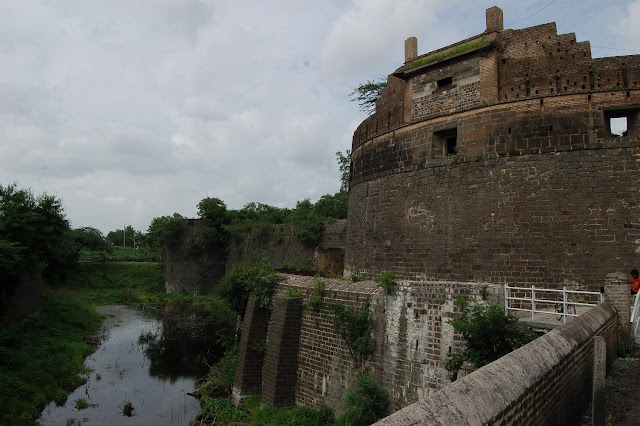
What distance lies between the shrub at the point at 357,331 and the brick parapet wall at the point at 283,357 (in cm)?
175

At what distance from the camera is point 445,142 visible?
45.1 feet

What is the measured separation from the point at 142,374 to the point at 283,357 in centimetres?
801

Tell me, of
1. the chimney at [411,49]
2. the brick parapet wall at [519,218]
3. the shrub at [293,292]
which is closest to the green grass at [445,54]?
the chimney at [411,49]

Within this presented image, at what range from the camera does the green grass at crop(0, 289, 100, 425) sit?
11781 mm

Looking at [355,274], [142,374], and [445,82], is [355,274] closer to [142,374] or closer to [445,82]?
[445,82]

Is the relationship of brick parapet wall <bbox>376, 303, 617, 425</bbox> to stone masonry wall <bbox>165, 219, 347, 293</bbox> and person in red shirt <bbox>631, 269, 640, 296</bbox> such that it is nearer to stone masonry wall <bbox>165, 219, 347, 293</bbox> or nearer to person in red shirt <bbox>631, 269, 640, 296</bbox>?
person in red shirt <bbox>631, 269, 640, 296</bbox>

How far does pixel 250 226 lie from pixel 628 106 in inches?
1047

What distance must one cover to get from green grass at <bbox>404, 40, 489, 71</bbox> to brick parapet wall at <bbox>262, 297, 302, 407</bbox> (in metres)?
8.32

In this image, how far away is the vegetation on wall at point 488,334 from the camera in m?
7.21

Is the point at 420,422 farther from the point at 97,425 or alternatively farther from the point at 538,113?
the point at 97,425

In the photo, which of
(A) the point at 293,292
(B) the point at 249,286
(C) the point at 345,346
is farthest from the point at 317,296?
(B) the point at 249,286

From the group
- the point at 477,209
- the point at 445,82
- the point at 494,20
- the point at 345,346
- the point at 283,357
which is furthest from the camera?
the point at 445,82

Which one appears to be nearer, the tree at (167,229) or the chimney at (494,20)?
the chimney at (494,20)

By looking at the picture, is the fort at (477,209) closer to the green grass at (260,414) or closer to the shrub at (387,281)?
the shrub at (387,281)
